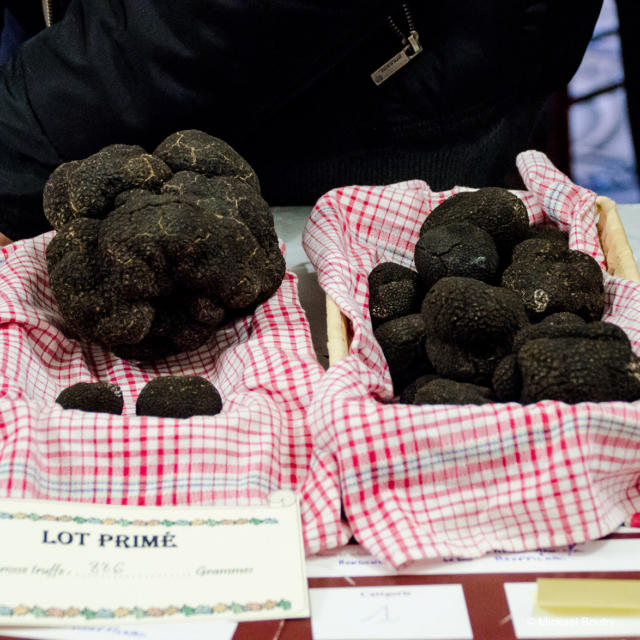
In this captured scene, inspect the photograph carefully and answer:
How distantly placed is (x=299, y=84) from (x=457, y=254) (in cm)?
43

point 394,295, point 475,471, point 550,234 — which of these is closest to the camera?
point 475,471

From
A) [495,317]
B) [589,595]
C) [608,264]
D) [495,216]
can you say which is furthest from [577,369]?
[608,264]

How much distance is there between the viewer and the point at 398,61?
4.11 feet

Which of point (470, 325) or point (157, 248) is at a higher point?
point (157, 248)

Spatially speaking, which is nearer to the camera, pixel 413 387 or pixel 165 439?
pixel 165 439

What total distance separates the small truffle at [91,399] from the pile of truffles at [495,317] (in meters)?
0.34

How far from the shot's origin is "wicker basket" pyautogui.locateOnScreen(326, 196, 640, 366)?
2.98ft

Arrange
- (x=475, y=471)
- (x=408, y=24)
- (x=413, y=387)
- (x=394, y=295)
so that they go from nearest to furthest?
(x=475, y=471) < (x=413, y=387) < (x=394, y=295) < (x=408, y=24)

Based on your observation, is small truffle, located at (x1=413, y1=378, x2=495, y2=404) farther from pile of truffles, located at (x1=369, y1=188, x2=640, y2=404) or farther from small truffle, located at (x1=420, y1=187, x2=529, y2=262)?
small truffle, located at (x1=420, y1=187, x2=529, y2=262)

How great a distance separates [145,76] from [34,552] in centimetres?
73

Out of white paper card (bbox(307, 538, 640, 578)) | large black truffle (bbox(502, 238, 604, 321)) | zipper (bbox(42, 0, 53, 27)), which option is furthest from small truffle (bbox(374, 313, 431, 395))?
zipper (bbox(42, 0, 53, 27))

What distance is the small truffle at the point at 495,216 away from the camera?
102 cm

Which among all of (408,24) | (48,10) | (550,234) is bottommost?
(550,234)

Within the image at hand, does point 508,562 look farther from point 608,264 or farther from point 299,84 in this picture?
point 299,84
